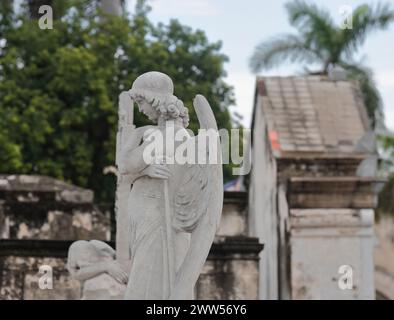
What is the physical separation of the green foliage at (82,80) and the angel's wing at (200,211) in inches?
545

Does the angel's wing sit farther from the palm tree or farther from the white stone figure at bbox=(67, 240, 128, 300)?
the palm tree

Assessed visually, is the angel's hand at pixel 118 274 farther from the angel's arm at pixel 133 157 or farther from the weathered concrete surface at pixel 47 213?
the weathered concrete surface at pixel 47 213

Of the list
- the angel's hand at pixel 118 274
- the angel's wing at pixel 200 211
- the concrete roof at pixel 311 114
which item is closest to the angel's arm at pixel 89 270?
the angel's hand at pixel 118 274

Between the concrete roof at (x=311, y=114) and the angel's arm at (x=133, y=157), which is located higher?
the concrete roof at (x=311, y=114)

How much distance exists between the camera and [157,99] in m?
6.50

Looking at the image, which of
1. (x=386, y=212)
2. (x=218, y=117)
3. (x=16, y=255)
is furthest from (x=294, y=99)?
(x=386, y=212)

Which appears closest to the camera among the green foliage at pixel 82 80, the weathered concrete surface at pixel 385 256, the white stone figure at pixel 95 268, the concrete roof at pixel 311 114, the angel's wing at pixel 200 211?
the angel's wing at pixel 200 211

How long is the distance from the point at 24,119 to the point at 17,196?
8.41 metres

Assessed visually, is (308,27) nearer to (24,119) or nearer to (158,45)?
(158,45)

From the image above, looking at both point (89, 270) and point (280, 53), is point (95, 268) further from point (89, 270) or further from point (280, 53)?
point (280, 53)

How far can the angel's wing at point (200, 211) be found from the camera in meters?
6.16

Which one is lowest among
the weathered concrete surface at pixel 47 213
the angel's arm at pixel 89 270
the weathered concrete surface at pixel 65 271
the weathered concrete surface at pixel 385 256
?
the angel's arm at pixel 89 270

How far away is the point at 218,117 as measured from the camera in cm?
2142

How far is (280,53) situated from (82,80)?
4865 mm
